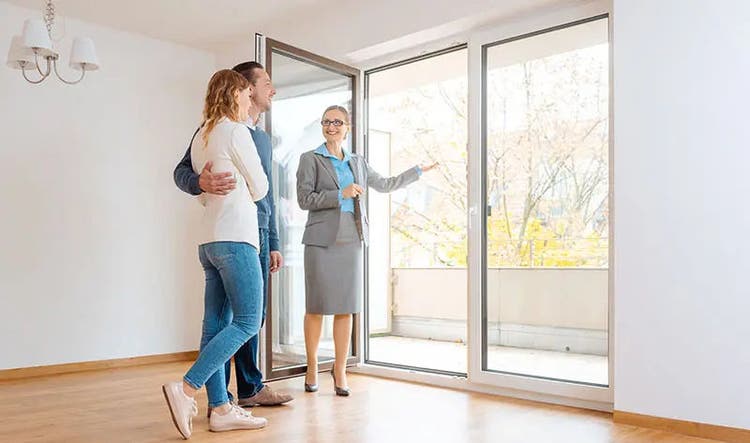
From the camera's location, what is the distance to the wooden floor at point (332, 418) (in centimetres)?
264

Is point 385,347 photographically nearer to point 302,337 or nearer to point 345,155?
point 302,337

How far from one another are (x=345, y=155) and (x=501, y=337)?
4.15 feet

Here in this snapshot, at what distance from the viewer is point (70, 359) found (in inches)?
171

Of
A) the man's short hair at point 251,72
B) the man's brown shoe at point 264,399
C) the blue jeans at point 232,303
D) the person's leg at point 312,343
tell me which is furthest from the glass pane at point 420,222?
the blue jeans at point 232,303

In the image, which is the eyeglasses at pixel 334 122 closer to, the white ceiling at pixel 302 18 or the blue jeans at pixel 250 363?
the white ceiling at pixel 302 18

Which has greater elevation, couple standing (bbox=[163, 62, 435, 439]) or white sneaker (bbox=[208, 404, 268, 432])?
couple standing (bbox=[163, 62, 435, 439])

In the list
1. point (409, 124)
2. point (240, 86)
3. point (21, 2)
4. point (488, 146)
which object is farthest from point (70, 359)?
point (409, 124)

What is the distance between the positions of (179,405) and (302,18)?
9.12ft

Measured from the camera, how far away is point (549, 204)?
3.46 meters

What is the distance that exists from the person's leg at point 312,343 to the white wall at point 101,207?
1.65 m

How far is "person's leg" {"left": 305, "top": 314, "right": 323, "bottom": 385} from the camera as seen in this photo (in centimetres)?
362

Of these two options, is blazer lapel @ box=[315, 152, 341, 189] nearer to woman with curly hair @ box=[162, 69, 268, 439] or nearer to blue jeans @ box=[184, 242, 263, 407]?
woman with curly hair @ box=[162, 69, 268, 439]

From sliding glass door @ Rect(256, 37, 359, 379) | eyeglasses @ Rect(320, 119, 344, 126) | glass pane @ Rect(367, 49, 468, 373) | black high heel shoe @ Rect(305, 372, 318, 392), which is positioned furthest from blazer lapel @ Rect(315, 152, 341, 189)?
glass pane @ Rect(367, 49, 468, 373)

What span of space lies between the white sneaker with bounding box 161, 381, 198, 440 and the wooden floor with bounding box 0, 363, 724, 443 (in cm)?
9
